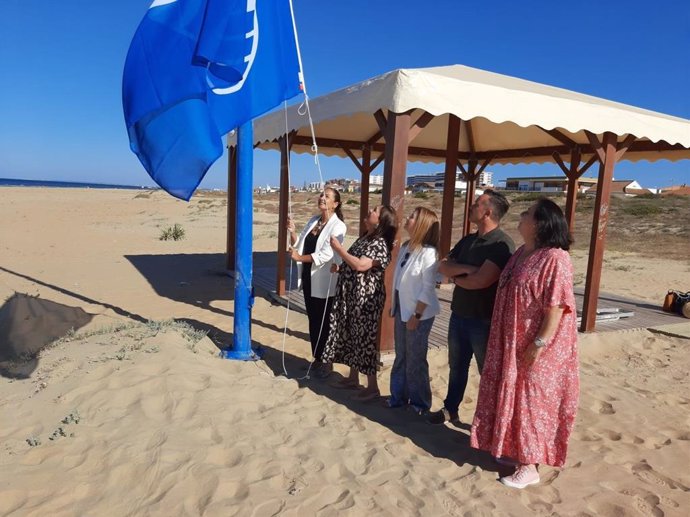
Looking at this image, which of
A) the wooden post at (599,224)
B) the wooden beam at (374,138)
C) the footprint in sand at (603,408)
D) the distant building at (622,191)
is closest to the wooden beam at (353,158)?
the wooden beam at (374,138)

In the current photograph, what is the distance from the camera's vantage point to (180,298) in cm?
749

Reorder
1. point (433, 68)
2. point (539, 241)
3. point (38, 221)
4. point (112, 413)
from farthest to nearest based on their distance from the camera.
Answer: point (38, 221), point (433, 68), point (112, 413), point (539, 241)

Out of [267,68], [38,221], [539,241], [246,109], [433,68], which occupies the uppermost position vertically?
[433,68]

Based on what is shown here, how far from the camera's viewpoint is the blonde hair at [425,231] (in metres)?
3.41

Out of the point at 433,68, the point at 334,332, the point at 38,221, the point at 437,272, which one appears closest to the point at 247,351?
the point at 334,332

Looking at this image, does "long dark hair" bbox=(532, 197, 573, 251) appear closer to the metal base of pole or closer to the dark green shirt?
the dark green shirt

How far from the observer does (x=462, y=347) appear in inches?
133

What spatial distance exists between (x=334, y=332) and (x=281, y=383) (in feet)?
2.07

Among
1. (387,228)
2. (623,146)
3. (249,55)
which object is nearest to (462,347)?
(387,228)

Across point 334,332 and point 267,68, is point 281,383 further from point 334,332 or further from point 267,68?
point 267,68

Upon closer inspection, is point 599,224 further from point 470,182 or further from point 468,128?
point 470,182

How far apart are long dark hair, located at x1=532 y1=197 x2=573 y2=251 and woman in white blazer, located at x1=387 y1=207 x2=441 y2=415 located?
85 centimetres

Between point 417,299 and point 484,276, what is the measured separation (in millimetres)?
584

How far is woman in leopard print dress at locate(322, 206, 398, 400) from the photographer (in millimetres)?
3801
